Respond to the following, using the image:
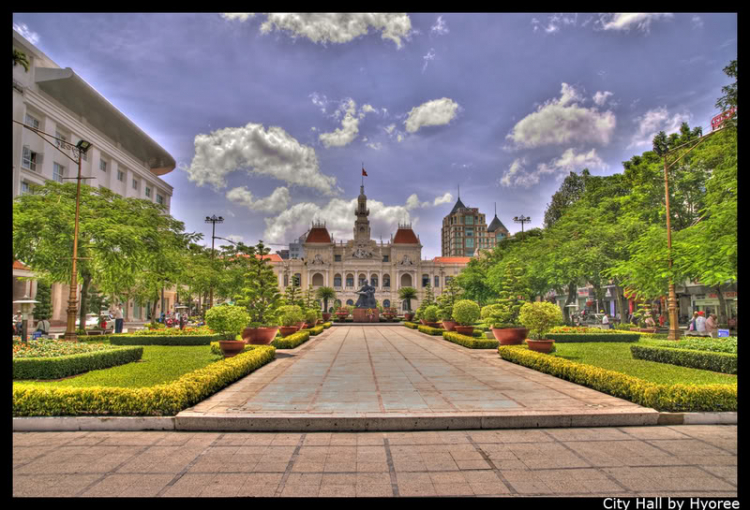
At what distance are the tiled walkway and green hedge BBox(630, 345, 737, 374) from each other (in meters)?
4.10

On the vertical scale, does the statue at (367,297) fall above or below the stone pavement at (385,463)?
above

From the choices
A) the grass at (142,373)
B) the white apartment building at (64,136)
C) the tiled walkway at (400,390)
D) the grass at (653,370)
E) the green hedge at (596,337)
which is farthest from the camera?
the white apartment building at (64,136)

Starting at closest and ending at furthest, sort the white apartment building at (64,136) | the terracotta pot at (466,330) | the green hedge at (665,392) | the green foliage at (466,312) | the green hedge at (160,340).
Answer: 1. the green hedge at (665,392)
2. the green hedge at (160,340)
3. the green foliage at (466,312)
4. the terracotta pot at (466,330)
5. the white apartment building at (64,136)

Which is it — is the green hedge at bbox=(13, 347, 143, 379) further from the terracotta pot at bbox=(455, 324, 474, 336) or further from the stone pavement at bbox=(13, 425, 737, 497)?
the terracotta pot at bbox=(455, 324, 474, 336)

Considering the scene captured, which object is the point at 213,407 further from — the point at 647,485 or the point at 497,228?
the point at 497,228

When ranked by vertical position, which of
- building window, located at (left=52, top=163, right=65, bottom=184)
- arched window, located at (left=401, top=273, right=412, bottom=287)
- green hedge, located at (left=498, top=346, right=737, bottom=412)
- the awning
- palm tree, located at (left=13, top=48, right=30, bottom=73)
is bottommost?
green hedge, located at (left=498, top=346, right=737, bottom=412)

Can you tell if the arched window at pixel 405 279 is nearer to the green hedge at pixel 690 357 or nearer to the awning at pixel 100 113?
the awning at pixel 100 113

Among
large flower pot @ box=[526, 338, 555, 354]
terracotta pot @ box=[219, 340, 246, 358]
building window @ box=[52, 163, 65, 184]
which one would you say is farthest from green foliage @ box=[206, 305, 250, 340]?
building window @ box=[52, 163, 65, 184]

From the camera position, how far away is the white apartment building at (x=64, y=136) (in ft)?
102

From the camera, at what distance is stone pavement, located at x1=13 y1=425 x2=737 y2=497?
4.08 metres

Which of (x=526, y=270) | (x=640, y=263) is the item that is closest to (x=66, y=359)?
(x=640, y=263)

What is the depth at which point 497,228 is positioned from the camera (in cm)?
→ 15100

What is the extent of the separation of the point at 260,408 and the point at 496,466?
12.6 feet

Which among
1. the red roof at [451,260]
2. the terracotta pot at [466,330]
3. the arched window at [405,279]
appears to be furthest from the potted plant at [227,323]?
the red roof at [451,260]
